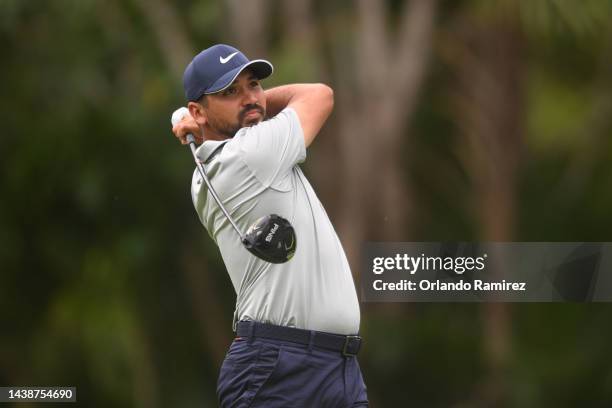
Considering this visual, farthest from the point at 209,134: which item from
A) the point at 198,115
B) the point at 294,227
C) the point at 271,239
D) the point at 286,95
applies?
the point at 271,239

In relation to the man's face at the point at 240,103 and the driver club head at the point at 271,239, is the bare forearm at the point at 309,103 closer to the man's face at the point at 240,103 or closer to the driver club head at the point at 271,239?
the man's face at the point at 240,103

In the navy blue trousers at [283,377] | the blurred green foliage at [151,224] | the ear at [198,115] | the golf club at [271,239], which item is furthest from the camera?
the blurred green foliage at [151,224]

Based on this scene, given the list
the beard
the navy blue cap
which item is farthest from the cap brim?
the beard

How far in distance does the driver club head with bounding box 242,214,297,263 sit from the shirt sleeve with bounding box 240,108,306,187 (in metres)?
0.18

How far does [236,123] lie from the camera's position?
4.30 m

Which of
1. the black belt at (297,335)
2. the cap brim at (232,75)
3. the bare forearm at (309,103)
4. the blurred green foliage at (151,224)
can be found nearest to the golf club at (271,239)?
the black belt at (297,335)

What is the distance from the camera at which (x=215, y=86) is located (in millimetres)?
4230

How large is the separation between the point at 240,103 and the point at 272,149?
252mm

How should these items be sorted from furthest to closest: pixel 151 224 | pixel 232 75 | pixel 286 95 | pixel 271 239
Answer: pixel 151 224 → pixel 286 95 → pixel 232 75 → pixel 271 239

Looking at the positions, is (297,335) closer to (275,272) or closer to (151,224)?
(275,272)

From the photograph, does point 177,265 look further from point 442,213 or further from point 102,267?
point 442,213

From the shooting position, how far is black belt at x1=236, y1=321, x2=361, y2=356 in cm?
406

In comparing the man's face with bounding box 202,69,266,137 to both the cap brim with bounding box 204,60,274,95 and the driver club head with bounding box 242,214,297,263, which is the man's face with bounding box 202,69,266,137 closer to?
the cap brim with bounding box 204,60,274,95

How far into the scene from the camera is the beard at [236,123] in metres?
4.29
